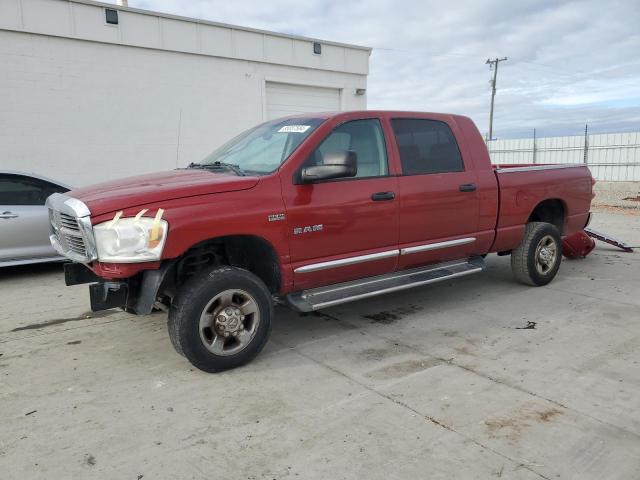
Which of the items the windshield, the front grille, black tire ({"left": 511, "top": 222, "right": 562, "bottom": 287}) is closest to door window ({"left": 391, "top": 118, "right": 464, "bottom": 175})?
the windshield

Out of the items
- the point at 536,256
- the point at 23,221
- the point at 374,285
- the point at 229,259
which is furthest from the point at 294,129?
the point at 23,221

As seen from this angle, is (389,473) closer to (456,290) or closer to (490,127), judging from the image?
(456,290)

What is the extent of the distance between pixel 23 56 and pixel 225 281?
850 cm

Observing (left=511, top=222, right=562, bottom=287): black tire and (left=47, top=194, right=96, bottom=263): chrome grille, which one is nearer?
(left=47, top=194, right=96, bottom=263): chrome grille

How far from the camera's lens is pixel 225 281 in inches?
147

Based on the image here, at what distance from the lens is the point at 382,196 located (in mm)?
4566

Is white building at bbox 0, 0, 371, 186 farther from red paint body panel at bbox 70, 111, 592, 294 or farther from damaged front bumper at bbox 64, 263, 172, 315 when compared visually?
damaged front bumper at bbox 64, 263, 172, 315

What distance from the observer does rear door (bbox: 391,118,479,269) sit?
190 inches

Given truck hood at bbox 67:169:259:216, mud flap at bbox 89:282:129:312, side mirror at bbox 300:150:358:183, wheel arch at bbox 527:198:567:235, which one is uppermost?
side mirror at bbox 300:150:358:183

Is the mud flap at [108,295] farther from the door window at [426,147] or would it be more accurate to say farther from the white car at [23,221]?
the white car at [23,221]

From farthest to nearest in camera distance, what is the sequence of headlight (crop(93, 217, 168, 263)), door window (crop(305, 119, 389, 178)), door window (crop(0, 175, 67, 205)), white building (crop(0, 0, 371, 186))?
white building (crop(0, 0, 371, 186))
door window (crop(0, 175, 67, 205))
door window (crop(305, 119, 389, 178))
headlight (crop(93, 217, 168, 263))

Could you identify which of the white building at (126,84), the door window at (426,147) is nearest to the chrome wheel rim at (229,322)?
the door window at (426,147)

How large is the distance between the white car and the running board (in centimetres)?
448

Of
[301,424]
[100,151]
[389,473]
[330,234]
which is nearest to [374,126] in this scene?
[330,234]
